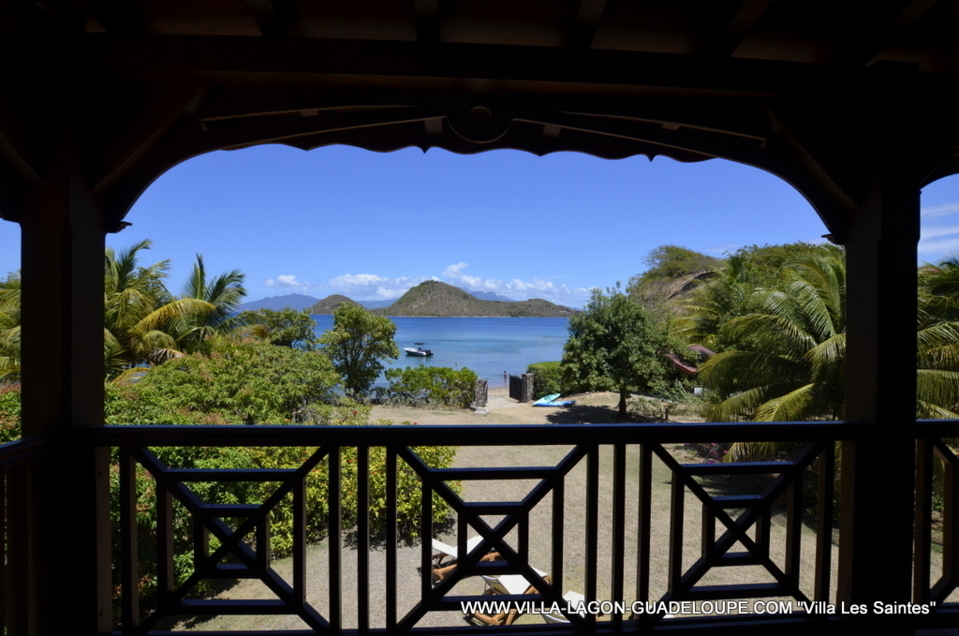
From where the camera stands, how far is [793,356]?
7.14 metres

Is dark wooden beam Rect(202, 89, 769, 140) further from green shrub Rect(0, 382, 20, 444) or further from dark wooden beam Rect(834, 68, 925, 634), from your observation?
green shrub Rect(0, 382, 20, 444)

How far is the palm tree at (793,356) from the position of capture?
21.5ft

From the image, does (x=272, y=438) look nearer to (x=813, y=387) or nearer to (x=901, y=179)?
(x=901, y=179)

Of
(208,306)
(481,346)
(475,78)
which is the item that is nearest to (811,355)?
(475,78)

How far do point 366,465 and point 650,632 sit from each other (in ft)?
4.32

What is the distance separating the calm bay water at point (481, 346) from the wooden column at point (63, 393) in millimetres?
12056

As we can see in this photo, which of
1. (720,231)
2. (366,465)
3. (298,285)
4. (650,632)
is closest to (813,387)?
(650,632)

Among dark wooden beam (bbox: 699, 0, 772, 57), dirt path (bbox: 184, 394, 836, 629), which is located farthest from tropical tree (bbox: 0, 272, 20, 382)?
dark wooden beam (bbox: 699, 0, 772, 57)

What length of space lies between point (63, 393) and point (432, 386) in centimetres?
1060

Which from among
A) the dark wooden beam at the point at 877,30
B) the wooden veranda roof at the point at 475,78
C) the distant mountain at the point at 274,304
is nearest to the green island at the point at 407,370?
the distant mountain at the point at 274,304

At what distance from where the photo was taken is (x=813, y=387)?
21.8ft

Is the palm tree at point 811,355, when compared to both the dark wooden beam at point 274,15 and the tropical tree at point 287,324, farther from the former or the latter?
the tropical tree at point 287,324

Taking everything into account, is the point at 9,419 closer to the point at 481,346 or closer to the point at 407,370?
the point at 407,370

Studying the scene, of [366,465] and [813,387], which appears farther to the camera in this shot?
[813,387]
